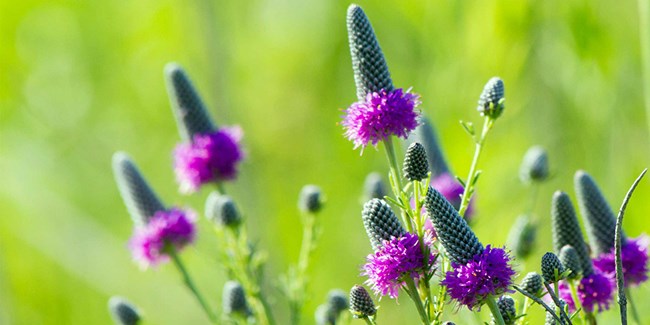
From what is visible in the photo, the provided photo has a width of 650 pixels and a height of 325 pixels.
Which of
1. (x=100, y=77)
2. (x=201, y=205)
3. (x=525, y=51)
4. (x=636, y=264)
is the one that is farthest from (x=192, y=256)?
(x=636, y=264)

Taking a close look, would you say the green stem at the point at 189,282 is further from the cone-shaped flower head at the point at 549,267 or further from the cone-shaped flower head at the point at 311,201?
the cone-shaped flower head at the point at 549,267

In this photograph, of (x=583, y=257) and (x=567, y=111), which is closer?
(x=583, y=257)

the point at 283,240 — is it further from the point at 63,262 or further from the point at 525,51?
the point at 525,51

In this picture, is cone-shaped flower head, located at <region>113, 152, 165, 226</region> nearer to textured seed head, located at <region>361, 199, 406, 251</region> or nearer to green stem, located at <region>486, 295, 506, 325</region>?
textured seed head, located at <region>361, 199, 406, 251</region>

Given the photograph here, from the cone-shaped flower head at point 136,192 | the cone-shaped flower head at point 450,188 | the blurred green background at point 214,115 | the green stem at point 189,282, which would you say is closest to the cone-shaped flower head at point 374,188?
the cone-shaped flower head at point 450,188

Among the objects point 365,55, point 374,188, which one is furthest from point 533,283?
point 374,188

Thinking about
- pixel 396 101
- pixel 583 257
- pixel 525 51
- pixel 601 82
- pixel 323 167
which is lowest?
pixel 583 257

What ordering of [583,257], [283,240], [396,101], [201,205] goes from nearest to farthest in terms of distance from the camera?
[396,101] → [583,257] → [283,240] → [201,205]
